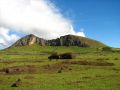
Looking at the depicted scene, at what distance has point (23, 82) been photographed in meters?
47.0

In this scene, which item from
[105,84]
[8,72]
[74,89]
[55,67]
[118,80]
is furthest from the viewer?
[55,67]

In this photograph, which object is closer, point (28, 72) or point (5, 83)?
point (5, 83)

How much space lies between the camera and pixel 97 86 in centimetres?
4278

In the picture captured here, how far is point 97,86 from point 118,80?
6.87 meters

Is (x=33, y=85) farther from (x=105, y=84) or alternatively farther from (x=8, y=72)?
(x=8, y=72)

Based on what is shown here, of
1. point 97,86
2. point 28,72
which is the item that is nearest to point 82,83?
point 97,86

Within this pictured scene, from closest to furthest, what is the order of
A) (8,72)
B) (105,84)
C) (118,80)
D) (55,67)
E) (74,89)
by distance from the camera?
(74,89) < (105,84) < (118,80) < (8,72) < (55,67)

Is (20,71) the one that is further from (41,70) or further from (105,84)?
(105,84)

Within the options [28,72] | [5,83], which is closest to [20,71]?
[28,72]

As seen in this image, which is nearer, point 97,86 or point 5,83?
point 97,86

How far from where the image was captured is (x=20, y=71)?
6406 centimetres

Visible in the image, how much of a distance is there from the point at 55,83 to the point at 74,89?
636 cm

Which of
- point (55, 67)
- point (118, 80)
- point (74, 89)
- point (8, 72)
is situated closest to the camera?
point (74, 89)

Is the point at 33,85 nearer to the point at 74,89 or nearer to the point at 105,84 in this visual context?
the point at 74,89
